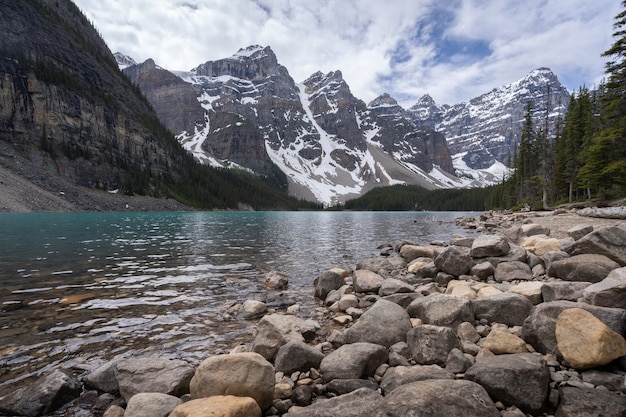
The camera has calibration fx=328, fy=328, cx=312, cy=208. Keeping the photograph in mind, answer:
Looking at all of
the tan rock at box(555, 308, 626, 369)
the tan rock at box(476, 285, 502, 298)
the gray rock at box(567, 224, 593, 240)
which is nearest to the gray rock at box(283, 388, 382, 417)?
the tan rock at box(555, 308, 626, 369)

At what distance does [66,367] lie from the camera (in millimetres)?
6906

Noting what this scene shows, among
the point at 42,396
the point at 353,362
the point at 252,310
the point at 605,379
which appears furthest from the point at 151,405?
the point at 605,379

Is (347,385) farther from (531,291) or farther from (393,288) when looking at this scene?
(393,288)

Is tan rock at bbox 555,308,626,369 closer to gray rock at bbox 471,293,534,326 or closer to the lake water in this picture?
gray rock at bbox 471,293,534,326

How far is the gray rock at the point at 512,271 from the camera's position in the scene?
1191 cm

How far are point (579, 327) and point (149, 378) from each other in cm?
747

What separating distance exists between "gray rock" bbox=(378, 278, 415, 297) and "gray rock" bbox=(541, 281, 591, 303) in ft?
12.5

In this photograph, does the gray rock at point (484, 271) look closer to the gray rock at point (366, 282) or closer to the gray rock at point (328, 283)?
the gray rock at point (366, 282)

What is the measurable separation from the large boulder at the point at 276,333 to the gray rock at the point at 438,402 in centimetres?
346

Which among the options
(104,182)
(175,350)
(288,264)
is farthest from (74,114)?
(175,350)

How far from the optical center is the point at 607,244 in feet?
32.6

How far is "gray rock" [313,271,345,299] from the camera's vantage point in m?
13.1

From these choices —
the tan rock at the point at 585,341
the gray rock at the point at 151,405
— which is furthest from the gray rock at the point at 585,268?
the gray rock at the point at 151,405

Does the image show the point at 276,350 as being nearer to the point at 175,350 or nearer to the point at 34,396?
the point at 175,350
